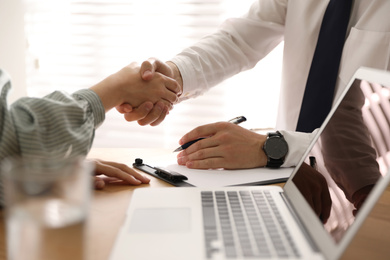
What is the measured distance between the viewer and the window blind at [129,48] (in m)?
2.14

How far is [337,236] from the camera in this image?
0.51 m

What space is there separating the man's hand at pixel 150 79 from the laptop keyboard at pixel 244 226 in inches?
22.1

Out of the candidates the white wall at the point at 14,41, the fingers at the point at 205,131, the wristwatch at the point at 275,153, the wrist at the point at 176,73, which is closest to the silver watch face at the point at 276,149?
the wristwatch at the point at 275,153

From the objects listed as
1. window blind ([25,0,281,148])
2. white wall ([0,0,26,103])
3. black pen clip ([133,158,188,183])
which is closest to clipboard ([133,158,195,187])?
black pen clip ([133,158,188,183])

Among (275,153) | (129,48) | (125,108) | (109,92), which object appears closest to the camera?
(275,153)

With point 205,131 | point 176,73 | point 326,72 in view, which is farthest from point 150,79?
point 326,72

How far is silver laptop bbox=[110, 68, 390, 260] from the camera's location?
1.70 ft

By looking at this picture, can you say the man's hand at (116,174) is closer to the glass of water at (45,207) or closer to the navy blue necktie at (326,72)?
the glass of water at (45,207)

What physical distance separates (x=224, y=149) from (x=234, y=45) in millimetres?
651

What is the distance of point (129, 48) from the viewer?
2.24 metres

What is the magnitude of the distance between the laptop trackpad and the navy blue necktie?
29.4 inches

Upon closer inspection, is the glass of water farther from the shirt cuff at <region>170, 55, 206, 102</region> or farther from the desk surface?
the shirt cuff at <region>170, 55, 206, 102</region>

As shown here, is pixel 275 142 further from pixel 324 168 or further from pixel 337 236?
pixel 337 236

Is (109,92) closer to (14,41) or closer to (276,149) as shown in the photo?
(276,149)
